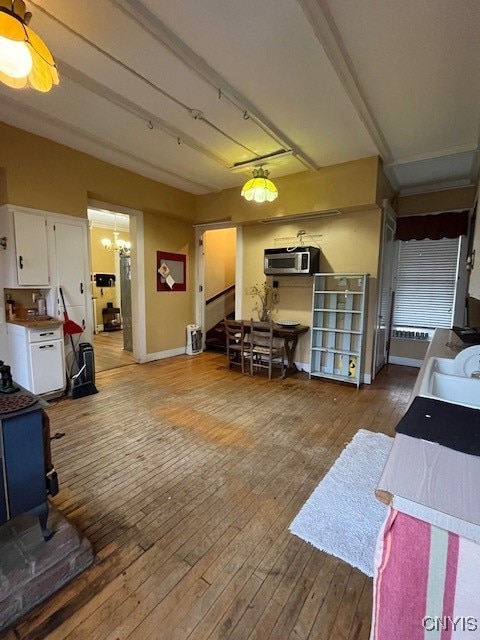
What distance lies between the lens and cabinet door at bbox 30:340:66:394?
3359mm

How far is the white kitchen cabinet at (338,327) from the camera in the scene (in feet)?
13.8

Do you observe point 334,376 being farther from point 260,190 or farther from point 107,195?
point 107,195

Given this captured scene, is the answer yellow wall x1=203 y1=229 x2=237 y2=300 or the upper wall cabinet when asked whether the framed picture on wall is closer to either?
yellow wall x1=203 y1=229 x2=237 y2=300

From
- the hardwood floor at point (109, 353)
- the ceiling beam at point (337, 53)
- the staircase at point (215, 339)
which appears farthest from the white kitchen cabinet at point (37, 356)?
the ceiling beam at point (337, 53)

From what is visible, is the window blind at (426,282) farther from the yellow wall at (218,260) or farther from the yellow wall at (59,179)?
the yellow wall at (59,179)

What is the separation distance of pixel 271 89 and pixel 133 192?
8.97 feet

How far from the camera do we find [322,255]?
462 cm

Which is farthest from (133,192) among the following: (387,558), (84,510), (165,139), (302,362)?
(387,558)

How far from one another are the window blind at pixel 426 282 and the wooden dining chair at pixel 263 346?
236 centimetres

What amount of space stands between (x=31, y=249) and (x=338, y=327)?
4139 mm

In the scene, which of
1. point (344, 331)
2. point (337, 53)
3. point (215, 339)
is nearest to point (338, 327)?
point (344, 331)

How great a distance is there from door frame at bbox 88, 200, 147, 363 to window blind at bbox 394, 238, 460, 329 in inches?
176

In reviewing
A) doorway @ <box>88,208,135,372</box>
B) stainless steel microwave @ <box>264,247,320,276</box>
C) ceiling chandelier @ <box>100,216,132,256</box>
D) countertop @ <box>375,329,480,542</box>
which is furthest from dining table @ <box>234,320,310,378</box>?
ceiling chandelier @ <box>100,216,132,256</box>

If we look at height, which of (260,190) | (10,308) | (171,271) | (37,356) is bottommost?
(37,356)
